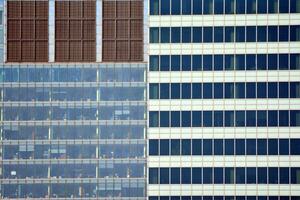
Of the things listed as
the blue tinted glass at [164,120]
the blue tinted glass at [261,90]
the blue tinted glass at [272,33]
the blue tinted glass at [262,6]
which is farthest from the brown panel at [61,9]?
the blue tinted glass at [261,90]

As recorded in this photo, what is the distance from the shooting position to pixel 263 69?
86.4 metres

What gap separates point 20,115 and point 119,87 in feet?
45.7

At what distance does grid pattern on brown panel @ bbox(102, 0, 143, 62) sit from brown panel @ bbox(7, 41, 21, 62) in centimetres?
1135

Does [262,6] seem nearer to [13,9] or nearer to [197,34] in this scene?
[197,34]

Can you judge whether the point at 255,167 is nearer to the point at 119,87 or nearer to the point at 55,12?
the point at 119,87

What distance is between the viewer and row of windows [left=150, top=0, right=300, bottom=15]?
86750 mm

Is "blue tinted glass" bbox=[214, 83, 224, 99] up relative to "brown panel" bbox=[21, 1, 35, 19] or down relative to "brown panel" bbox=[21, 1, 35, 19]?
down

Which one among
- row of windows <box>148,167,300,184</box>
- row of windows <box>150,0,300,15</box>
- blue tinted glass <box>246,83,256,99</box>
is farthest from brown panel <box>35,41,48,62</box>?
blue tinted glass <box>246,83,256,99</box>

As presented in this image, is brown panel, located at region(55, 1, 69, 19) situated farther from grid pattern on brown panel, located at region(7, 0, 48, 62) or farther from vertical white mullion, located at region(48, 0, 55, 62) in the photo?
grid pattern on brown panel, located at region(7, 0, 48, 62)

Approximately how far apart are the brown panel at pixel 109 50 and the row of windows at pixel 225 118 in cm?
2124

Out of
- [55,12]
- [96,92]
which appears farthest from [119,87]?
[55,12]

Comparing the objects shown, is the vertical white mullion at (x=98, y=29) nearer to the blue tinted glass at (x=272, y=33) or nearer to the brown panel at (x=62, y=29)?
the brown panel at (x=62, y=29)

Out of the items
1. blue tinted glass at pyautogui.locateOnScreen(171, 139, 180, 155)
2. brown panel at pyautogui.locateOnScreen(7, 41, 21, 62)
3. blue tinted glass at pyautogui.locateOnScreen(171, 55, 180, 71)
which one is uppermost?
brown panel at pyautogui.locateOnScreen(7, 41, 21, 62)

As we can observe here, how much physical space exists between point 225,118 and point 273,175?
8.08 m
